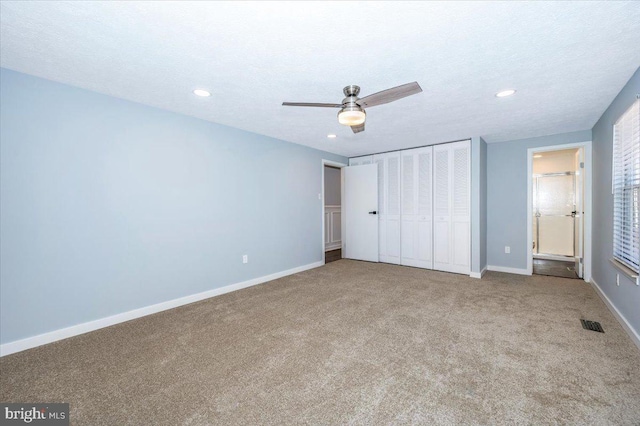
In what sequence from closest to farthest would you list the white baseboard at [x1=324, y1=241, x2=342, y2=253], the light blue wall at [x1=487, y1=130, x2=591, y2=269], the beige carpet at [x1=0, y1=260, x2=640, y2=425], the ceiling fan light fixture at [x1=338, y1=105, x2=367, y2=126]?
the beige carpet at [x1=0, y1=260, x2=640, y2=425], the ceiling fan light fixture at [x1=338, y1=105, x2=367, y2=126], the light blue wall at [x1=487, y1=130, x2=591, y2=269], the white baseboard at [x1=324, y1=241, x2=342, y2=253]

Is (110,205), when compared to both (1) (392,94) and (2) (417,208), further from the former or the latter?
(2) (417,208)

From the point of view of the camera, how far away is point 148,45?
1932 mm

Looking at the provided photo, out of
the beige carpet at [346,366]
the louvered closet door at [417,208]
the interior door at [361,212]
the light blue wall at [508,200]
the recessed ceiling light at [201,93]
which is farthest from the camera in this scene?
the interior door at [361,212]

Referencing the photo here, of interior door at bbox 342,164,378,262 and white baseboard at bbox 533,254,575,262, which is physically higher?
interior door at bbox 342,164,378,262

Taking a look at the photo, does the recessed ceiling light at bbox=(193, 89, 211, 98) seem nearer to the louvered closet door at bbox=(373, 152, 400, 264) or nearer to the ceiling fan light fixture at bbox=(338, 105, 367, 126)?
the ceiling fan light fixture at bbox=(338, 105, 367, 126)

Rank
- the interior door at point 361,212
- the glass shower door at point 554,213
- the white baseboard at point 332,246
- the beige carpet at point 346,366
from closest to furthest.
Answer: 1. the beige carpet at point 346,366
2. the interior door at point 361,212
3. the glass shower door at point 554,213
4. the white baseboard at point 332,246

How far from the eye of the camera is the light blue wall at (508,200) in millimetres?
4691

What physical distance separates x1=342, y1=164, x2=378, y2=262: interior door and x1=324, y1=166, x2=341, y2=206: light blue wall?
1.46m

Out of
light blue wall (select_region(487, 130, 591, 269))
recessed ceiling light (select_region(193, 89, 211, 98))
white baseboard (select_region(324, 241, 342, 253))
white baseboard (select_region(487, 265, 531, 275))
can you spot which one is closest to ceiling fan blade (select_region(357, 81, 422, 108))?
recessed ceiling light (select_region(193, 89, 211, 98))

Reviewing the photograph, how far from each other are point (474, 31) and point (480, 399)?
233cm

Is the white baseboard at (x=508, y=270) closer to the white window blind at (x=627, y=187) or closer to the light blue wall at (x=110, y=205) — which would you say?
the white window blind at (x=627, y=187)

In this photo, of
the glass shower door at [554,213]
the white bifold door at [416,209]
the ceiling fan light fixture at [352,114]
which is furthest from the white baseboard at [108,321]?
the glass shower door at [554,213]

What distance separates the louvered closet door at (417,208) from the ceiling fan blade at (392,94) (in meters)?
3.14

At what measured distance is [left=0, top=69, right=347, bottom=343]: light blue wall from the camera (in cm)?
232
